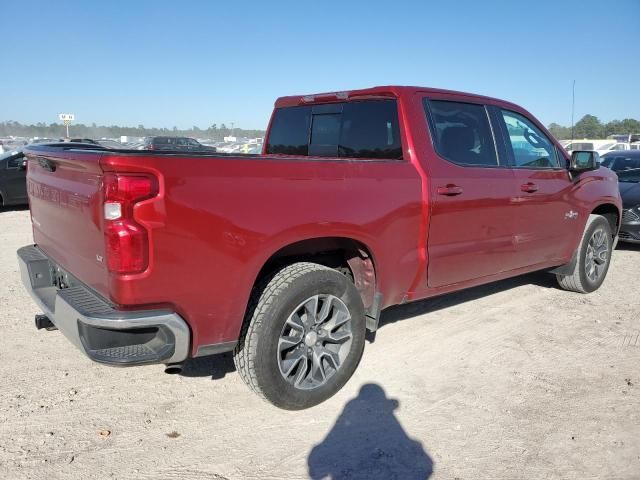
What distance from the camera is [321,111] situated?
445 centimetres

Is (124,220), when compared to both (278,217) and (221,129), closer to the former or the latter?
(278,217)

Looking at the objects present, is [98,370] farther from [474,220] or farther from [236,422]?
[474,220]

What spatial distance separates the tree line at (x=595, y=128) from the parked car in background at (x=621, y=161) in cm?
4431

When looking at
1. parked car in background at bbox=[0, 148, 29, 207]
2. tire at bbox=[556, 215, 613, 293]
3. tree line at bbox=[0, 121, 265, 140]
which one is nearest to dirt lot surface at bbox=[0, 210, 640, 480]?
tire at bbox=[556, 215, 613, 293]

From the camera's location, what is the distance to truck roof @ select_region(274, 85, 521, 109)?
3.77m

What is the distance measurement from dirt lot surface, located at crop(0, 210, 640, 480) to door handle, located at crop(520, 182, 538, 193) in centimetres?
123

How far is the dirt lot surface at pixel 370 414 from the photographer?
263 cm

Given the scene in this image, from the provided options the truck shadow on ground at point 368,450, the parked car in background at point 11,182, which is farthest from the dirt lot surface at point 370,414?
the parked car in background at point 11,182

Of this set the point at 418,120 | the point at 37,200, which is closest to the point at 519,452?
the point at 418,120

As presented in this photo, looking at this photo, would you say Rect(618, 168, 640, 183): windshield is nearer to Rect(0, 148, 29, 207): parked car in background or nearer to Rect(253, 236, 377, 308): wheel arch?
Rect(253, 236, 377, 308): wheel arch

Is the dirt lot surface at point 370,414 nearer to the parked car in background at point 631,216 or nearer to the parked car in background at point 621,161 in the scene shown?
the parked car in background at point 631,216

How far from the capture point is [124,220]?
235 centimetres

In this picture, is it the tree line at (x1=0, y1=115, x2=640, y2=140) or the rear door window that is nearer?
the rear door window

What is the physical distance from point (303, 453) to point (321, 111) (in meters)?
2.83
